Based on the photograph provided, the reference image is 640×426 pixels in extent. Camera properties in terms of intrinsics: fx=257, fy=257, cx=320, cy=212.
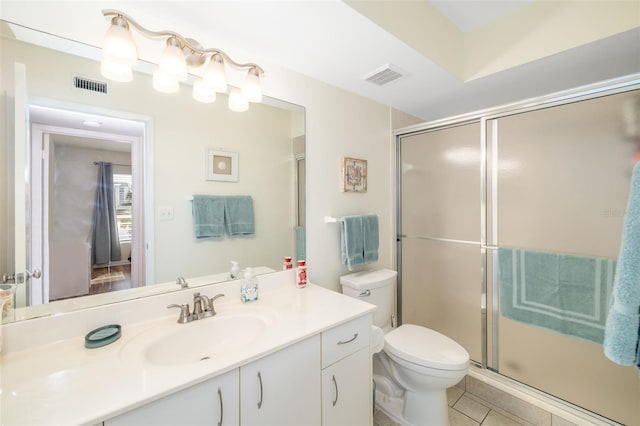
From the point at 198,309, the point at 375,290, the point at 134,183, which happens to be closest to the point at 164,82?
the point at 134,183

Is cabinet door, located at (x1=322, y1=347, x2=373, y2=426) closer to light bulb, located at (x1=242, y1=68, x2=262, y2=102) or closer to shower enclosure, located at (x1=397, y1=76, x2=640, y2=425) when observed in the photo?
shower enclosure, located at (x1=397, y1=76, x2=640, y2=425)

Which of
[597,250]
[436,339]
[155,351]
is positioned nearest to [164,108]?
[155,351]

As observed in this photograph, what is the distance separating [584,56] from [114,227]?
2.48 metres

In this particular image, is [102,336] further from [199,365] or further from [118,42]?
[118,42]

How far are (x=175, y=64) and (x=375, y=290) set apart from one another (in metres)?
1.65

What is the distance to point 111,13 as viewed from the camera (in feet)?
3.00

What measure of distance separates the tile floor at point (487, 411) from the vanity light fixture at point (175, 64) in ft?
6.67

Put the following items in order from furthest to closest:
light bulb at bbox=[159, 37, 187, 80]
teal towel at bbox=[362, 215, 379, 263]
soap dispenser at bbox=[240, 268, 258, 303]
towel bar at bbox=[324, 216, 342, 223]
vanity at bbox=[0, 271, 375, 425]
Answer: teal towel at bbox=[362, 215, 379, 263] → towel bar at bbox=[324, 216, 342, 223] → soap dispenser at bbox=[240, 268, 258, 303] → light bulb at bbox=[159, 37, 187, 80] → vanity at bbox=[0, 271, 375, 425]

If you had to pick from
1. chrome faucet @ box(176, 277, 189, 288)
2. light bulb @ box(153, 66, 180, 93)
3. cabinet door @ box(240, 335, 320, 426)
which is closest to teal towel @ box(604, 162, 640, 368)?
cabinet door @ box(240, 335, 320, 426)

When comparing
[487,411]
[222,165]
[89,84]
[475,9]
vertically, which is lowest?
[487,411]

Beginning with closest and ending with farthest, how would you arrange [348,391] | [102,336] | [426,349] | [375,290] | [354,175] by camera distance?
1. [102,336]
2. [348,391]
3. [426,349]
4. [375,290]
5. [354,175]

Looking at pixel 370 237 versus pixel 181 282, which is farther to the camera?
pixel 370 237

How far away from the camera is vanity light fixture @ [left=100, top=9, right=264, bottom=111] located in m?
0.94

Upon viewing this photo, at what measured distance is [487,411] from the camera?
63.3 inches
